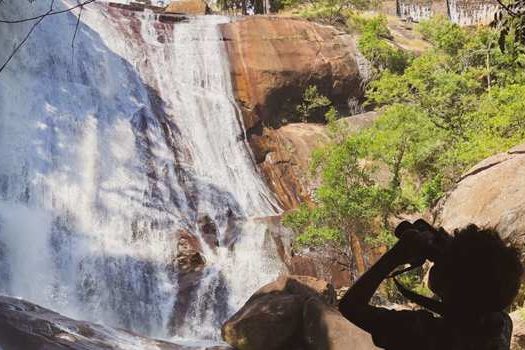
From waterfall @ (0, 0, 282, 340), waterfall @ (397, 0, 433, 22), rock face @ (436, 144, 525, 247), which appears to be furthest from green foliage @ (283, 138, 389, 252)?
waterfall @ (397, 0, 433, 22)

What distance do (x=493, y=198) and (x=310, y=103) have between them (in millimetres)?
11774

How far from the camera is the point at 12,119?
15883 mm

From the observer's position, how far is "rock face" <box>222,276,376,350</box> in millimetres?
9297

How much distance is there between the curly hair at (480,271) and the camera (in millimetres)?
1775

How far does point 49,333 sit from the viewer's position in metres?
8.46

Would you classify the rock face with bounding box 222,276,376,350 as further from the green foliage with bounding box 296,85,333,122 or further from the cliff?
the green foliage with bounding box 296,85,333,122

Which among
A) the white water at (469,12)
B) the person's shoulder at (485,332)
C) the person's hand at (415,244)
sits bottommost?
the person's shoulder at (485,332)

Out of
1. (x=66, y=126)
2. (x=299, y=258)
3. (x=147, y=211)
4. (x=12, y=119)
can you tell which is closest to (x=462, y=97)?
(x=299, y=258)

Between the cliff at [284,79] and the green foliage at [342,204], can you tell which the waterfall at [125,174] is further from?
the green foliage at [342,204]

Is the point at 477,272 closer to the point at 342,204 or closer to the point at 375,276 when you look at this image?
the point at 375,276

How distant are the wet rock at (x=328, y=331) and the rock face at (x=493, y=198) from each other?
8.35ft

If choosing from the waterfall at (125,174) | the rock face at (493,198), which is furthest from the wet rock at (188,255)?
the rock face at (493,198)

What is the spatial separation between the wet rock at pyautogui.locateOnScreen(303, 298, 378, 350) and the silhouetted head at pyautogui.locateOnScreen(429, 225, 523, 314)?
7.13 metres

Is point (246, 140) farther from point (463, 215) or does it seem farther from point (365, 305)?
point (365, 305)
